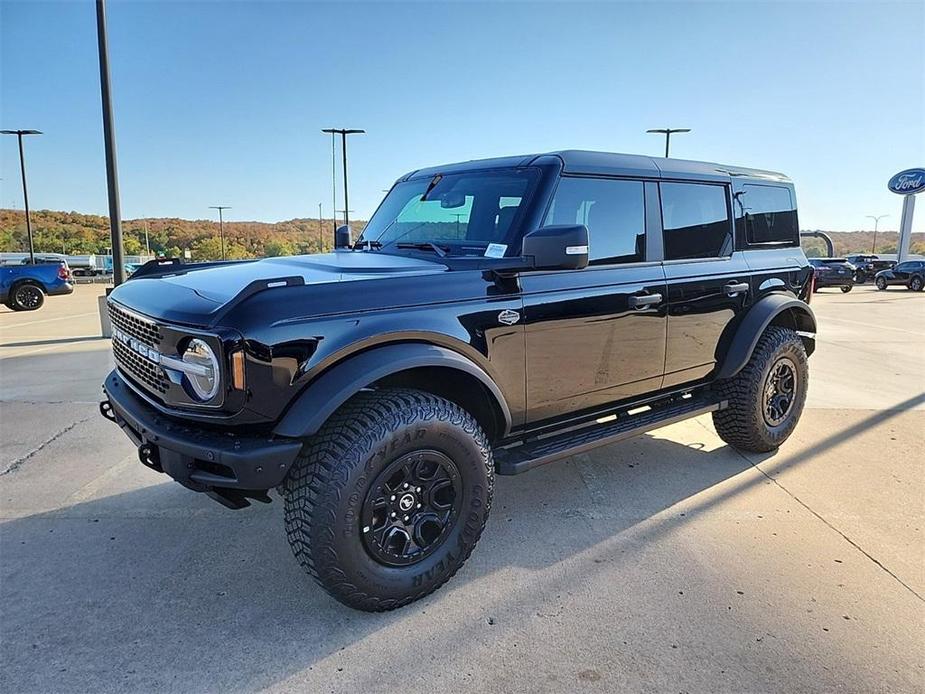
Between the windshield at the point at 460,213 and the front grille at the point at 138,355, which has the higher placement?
the windshield at the point at 460,213

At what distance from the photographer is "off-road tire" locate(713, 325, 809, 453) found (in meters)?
4.15

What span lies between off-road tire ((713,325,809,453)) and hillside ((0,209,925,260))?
44.0m

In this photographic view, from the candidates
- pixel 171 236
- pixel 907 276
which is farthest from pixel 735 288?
pixel 171 236

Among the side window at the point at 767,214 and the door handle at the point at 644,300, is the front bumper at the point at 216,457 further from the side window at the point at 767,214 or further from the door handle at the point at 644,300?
the side window at the point at 767,214

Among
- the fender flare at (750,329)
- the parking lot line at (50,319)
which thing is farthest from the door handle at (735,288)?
the parking lot line at (50,319)

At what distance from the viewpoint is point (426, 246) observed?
3.35 meters

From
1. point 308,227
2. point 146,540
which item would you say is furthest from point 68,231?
point 146,540

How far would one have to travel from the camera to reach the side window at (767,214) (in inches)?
171

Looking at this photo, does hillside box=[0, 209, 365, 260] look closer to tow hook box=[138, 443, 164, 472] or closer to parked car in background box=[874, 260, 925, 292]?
parked car in background box=[874, 260, 925, 292]

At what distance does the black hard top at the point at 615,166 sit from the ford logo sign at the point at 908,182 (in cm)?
3531

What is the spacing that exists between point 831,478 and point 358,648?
3.29 m

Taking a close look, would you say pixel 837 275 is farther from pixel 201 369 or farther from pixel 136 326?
pixel 201 369

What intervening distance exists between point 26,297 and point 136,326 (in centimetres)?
1557

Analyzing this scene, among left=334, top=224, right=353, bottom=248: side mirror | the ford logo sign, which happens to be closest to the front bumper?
left=334, top=224, right=353, bottom=248: side mirror
